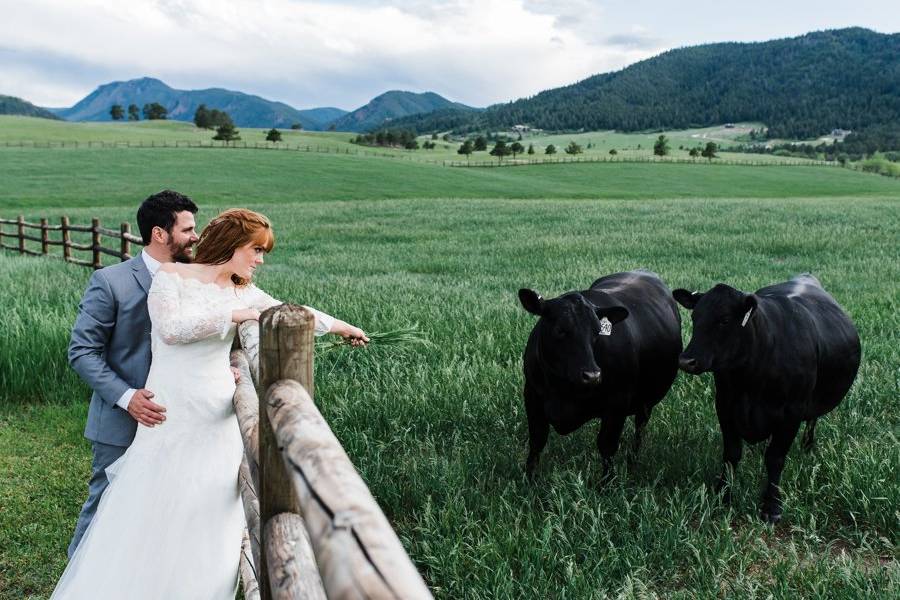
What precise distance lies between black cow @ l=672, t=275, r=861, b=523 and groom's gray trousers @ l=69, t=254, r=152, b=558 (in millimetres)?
3264

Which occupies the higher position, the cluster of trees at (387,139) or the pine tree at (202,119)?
the pine tree at (202,119)

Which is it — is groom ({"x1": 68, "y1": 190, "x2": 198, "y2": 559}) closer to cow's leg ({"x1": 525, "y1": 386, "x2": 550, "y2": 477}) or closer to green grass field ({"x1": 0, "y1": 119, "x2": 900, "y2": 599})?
green grass field ({"x1": 0, "y1": 119, "x2": 900, "y2": 599})

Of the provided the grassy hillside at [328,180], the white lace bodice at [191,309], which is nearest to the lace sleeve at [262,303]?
the white lace bodice at [191,309]

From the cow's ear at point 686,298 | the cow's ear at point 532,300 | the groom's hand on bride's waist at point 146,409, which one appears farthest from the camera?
the cow's ear at point 686,298

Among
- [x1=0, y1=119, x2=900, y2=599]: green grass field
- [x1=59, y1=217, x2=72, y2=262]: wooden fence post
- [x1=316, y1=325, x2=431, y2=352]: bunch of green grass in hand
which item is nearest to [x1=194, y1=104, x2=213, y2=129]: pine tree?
[x1=59, y1=217, x2=72, y2=262]: wooden fence post

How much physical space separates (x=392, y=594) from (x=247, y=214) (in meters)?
2.50

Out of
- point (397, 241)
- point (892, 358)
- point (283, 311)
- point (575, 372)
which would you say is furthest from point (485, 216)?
point (283, 311)

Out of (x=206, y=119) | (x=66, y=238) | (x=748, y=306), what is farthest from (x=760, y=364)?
(x=206, y=119)

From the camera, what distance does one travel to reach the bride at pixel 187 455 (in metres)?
3.31

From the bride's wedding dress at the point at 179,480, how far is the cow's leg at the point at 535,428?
7.67ft

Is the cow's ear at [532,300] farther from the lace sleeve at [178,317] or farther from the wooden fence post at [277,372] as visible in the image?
the wooden fence post at [277,372]

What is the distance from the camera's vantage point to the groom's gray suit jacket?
3846mm

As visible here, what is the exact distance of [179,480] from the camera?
340 centimetres

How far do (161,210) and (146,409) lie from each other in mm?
1135
